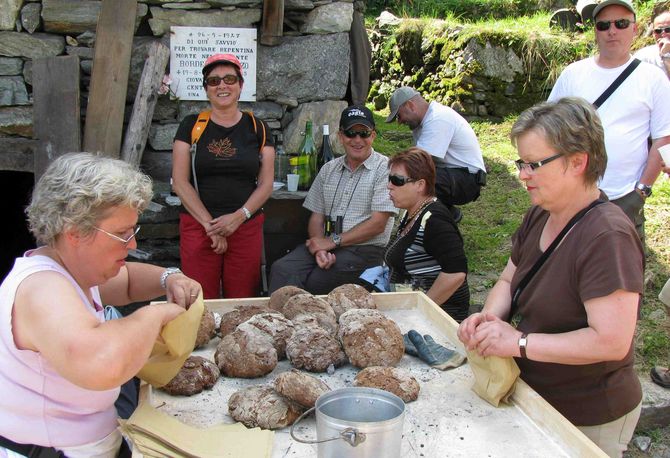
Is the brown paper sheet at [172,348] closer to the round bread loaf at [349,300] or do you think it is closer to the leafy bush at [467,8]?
the round bread loaf at [349,300]

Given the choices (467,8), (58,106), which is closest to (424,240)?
(58,106)

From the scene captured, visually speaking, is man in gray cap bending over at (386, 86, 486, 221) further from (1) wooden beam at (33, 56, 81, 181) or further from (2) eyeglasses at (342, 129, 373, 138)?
(1) wooden beam at (33, 56, 81, 181)

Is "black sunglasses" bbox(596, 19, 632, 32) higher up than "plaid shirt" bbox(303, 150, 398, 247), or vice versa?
"black sunglasses" bbox(596, 19, 632, 32)

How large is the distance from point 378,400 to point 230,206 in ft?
9.22

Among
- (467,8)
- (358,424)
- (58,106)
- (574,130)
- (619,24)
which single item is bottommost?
(358,424)

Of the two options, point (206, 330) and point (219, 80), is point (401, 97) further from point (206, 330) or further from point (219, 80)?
point (206, 330)

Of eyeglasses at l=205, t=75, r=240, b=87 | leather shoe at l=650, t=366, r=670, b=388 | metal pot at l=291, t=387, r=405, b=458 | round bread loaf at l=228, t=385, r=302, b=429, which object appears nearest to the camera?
metal pot at l=291, t=387, r=405, b=458

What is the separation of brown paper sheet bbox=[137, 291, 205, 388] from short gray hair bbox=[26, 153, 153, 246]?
385 mm

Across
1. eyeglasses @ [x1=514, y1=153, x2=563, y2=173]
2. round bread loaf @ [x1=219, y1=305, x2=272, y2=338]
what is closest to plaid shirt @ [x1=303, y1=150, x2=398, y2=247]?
round bread loaf @ [x1=219, y1=305, x2=272, y2=338]

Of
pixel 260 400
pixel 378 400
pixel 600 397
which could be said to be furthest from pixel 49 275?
pixel 600 397

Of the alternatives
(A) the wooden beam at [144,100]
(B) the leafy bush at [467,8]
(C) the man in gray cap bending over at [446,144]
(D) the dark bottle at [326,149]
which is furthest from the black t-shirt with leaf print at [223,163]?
(B) the leafy bush at [467,8]

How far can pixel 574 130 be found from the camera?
212cm

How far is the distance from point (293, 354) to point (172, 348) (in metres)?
0.50

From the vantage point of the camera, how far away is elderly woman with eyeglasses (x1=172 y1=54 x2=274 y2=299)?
14.1 ft
